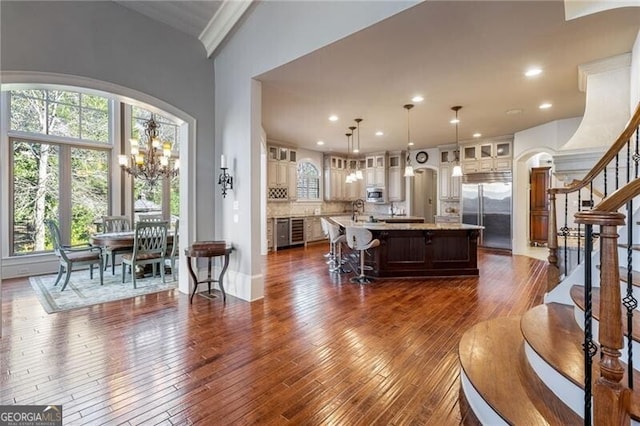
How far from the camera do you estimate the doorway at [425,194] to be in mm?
10109

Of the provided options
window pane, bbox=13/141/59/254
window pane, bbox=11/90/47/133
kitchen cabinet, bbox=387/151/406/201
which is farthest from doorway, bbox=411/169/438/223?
window pane, bbox=11/90/47/133

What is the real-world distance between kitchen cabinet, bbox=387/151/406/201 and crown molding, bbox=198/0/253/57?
6.53 metres

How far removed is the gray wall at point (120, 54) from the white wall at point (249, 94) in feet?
0.86

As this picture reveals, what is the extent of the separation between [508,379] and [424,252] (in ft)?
11.2

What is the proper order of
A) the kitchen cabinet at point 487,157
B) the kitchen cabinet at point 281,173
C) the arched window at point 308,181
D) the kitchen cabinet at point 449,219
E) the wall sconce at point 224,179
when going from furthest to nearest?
the arched window at point 308,181 → the kitchen cabinet at point 449,219 → the kitchen cabinet at point 281,173 → the kitchen cabinet at point 487,157 → the wall sconce at point 224,179

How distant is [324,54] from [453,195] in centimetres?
659

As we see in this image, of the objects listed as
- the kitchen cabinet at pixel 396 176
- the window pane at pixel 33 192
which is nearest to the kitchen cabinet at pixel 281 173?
the kitchen cabinet at pixel 396 176

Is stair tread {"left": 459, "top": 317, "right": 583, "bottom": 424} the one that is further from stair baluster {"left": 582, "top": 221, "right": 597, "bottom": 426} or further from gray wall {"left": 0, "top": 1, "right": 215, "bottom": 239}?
gray wall {"left": 0, "top": 1, "right": 215, "bottom": 239}

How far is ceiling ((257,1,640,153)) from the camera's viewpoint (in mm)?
2736

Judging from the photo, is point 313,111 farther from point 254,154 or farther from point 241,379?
point 241,379

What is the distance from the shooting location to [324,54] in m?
3.33

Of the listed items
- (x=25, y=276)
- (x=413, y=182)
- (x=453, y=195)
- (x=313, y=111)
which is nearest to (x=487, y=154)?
(x=453, y=195)

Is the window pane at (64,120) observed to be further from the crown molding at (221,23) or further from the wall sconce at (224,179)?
the wall sconce at (224,179)

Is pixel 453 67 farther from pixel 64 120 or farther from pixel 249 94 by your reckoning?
pixel 64 120
